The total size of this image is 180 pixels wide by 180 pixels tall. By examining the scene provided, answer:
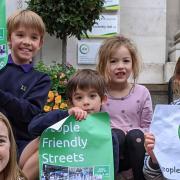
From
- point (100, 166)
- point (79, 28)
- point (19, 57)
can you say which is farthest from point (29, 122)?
point (79, 28)

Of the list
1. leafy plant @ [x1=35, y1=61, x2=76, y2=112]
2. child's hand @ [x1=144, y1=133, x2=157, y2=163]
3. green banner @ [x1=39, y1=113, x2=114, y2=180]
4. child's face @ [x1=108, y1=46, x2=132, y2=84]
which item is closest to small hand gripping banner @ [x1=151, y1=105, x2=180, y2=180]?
child's hand @ [x1=144, y1=133, x2=157, y2=163]

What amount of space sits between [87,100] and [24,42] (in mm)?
540

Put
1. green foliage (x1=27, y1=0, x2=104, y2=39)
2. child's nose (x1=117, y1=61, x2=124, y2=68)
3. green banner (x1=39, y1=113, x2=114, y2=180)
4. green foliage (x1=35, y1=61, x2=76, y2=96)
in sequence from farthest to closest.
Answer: green foliage (x1=27, y1=0, x2=104, y2=39) < green foliage (x1=35, y1=61, x2=76, y2=96) < child's nose (x1=117, y1=61, x2=124, y2=68) < green banner (x1=39, y1=113, x2=114, y2=180)

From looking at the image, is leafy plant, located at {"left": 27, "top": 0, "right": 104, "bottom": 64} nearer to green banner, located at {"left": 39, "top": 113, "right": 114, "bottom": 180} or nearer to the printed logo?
the printed logo

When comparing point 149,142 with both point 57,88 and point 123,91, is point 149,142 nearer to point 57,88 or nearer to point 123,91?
point 123,91

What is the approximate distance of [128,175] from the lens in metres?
3.11

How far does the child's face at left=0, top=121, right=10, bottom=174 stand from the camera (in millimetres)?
2332

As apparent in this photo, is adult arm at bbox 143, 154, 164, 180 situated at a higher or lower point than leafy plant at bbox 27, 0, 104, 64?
lower

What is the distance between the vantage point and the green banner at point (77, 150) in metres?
2.59

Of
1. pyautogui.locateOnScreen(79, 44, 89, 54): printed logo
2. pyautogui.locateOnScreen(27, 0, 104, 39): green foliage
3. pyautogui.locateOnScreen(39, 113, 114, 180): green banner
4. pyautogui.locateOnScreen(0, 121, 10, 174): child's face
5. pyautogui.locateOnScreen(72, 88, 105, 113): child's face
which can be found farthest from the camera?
pyautogui.locateOnScreen(79, 44, 89, 54): printed logo

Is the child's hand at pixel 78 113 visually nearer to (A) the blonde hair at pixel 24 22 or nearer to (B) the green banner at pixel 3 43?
(B) the green banner at pixel 3 43

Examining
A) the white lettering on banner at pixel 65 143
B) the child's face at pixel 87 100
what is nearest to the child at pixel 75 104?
the child's face at pixel 87 100

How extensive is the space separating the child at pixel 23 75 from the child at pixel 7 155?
1.91 ft

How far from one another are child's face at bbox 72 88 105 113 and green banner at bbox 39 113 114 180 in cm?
18
